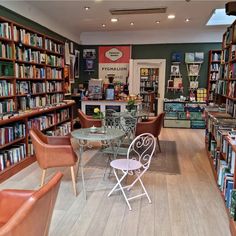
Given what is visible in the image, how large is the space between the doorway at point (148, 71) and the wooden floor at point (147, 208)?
4.41m

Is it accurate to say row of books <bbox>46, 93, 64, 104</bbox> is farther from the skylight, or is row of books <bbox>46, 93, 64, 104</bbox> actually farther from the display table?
the skylight

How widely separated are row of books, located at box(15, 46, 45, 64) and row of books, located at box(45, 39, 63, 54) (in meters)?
0.36

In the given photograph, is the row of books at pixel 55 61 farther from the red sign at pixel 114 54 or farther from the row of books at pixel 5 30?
the red sign at pixel 114 54

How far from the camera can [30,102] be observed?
15.6 ft

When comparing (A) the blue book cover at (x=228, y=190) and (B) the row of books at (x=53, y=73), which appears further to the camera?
(B) the row of books at (x=53, y=73)

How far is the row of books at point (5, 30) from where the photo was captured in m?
3.70

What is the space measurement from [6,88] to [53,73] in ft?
6.18

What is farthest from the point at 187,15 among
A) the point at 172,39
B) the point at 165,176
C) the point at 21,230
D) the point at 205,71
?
the point at 21,230

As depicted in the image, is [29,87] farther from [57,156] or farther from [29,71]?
[57,156]

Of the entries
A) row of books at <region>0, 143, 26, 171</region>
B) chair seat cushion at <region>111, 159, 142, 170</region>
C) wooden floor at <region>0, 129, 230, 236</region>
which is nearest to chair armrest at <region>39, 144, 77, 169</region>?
wooden floor at <region>0, 129, 230, 236</region>

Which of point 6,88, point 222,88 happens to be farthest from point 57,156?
point 222,88

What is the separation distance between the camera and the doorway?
26.3 ft

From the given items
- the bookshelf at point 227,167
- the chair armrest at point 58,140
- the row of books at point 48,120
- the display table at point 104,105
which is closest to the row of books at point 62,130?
the row of books at point 48,120

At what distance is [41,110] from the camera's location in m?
4.63
